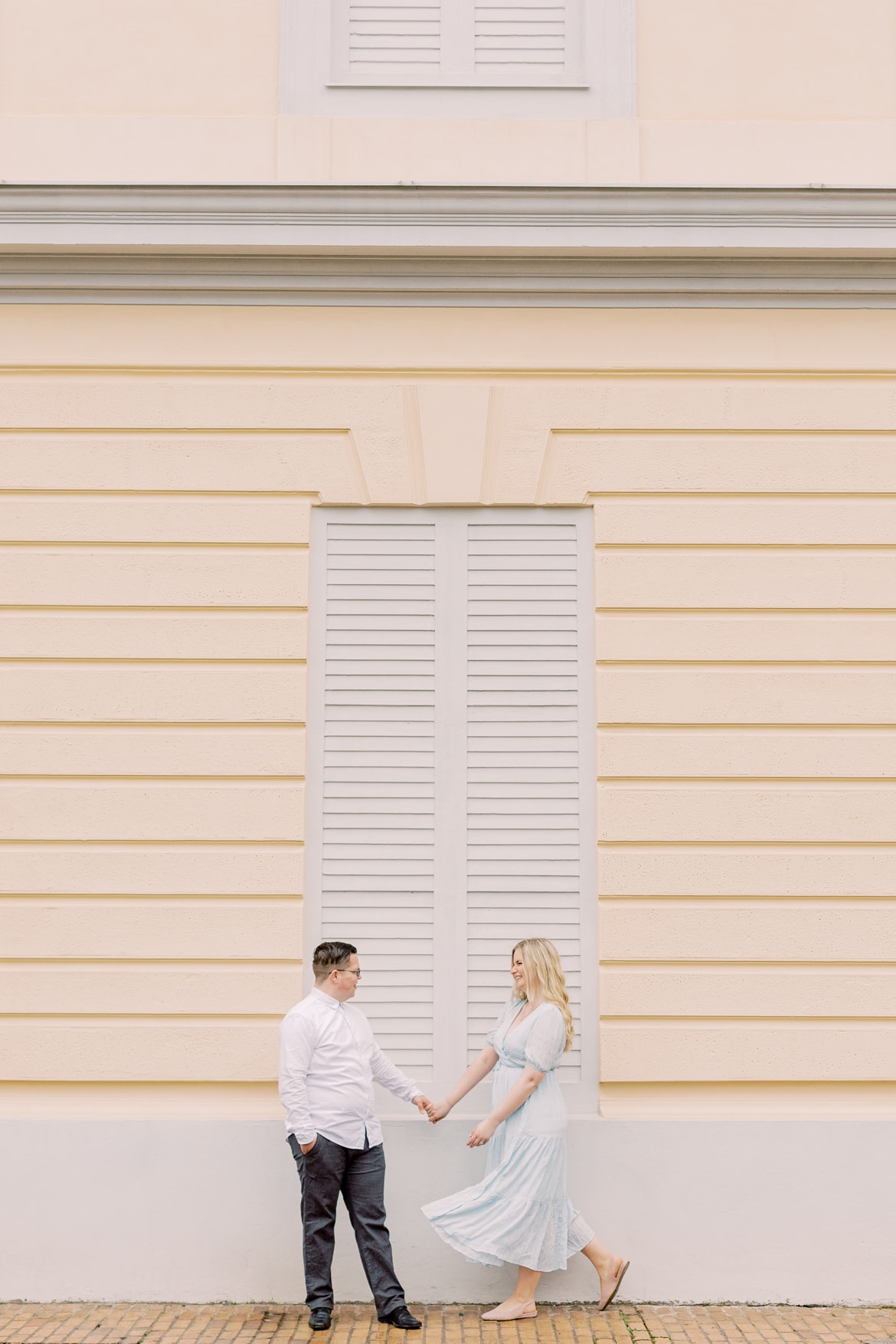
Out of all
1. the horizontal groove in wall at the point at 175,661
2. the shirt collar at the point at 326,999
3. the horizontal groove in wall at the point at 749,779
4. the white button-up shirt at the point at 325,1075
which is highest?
the horizontal groove in wall at the point at 175,661

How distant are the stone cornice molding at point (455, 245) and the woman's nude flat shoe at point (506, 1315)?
5.13 meters

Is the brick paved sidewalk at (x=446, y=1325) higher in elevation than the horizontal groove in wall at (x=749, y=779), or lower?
Result: lower

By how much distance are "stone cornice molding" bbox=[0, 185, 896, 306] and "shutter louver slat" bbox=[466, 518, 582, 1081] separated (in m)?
1.41

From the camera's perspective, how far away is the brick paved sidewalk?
522 cm

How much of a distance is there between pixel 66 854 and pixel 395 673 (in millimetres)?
1952

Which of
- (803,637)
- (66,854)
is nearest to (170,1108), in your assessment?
(66,854)

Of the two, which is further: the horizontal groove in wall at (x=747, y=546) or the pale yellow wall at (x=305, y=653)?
the horizontal groove in wall at (x=747, y=546)

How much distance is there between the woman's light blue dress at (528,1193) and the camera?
210 inches

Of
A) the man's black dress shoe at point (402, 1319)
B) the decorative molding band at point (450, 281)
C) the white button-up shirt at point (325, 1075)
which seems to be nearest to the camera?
the white button-up shirt at point (325, 1075)

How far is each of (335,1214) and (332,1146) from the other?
1.21 feet

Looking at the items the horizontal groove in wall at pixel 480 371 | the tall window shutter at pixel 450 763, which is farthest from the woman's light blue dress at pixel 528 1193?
the horizontal groove in wall at pixel 480 371

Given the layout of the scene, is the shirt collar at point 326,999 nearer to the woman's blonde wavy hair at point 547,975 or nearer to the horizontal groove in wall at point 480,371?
the woman's blonde wavy hair at point 547,975

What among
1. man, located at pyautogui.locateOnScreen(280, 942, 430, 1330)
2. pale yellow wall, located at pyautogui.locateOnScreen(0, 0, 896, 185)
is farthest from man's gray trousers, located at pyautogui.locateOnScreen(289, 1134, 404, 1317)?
pale yellow wall, located at pyautogui.locateOnScreen(0, 0, 896, 185)

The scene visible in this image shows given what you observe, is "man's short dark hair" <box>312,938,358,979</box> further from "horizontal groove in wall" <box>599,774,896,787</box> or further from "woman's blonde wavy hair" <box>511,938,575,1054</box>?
"horizontal groove in wall" <box>599,774,896,787</box>
